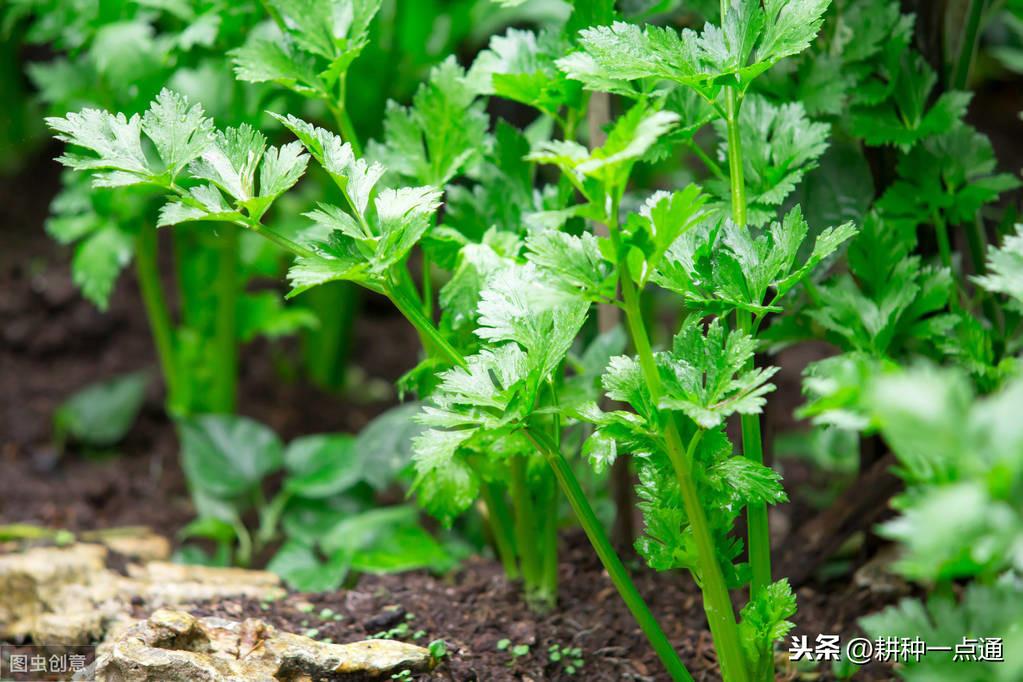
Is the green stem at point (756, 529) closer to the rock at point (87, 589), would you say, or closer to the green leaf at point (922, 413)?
the green leaf at point (922, 413)

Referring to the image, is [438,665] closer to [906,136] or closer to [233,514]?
[233,514]

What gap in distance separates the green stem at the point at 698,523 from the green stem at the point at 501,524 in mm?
402

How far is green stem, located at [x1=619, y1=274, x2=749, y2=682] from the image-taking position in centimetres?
94

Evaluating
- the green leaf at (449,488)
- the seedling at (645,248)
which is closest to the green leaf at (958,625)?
the seedling at (645,248)

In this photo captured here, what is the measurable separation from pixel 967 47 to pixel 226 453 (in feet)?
4.59

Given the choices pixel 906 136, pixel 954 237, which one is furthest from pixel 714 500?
pixel 954 237

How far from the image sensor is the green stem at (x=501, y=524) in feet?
4.52

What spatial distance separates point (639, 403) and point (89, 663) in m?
0.80

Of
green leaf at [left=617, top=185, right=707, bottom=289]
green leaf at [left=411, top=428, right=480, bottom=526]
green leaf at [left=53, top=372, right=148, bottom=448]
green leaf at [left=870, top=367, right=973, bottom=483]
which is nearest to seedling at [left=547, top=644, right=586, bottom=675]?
green leaf at [left=411, top=428, right=480, bottom=526]

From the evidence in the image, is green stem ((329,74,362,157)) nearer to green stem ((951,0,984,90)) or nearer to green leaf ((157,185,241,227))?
green leaf ((157,185,241,227))

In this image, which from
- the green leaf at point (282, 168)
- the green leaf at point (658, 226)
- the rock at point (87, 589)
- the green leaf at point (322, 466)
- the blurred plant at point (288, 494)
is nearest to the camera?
the green leaf at point (658, 226)

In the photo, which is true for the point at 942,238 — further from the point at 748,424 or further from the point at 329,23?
the point at 329,23

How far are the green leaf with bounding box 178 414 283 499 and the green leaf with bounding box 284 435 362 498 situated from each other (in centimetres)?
4

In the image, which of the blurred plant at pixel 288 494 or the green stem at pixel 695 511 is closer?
the green stem at pixel 695 511
